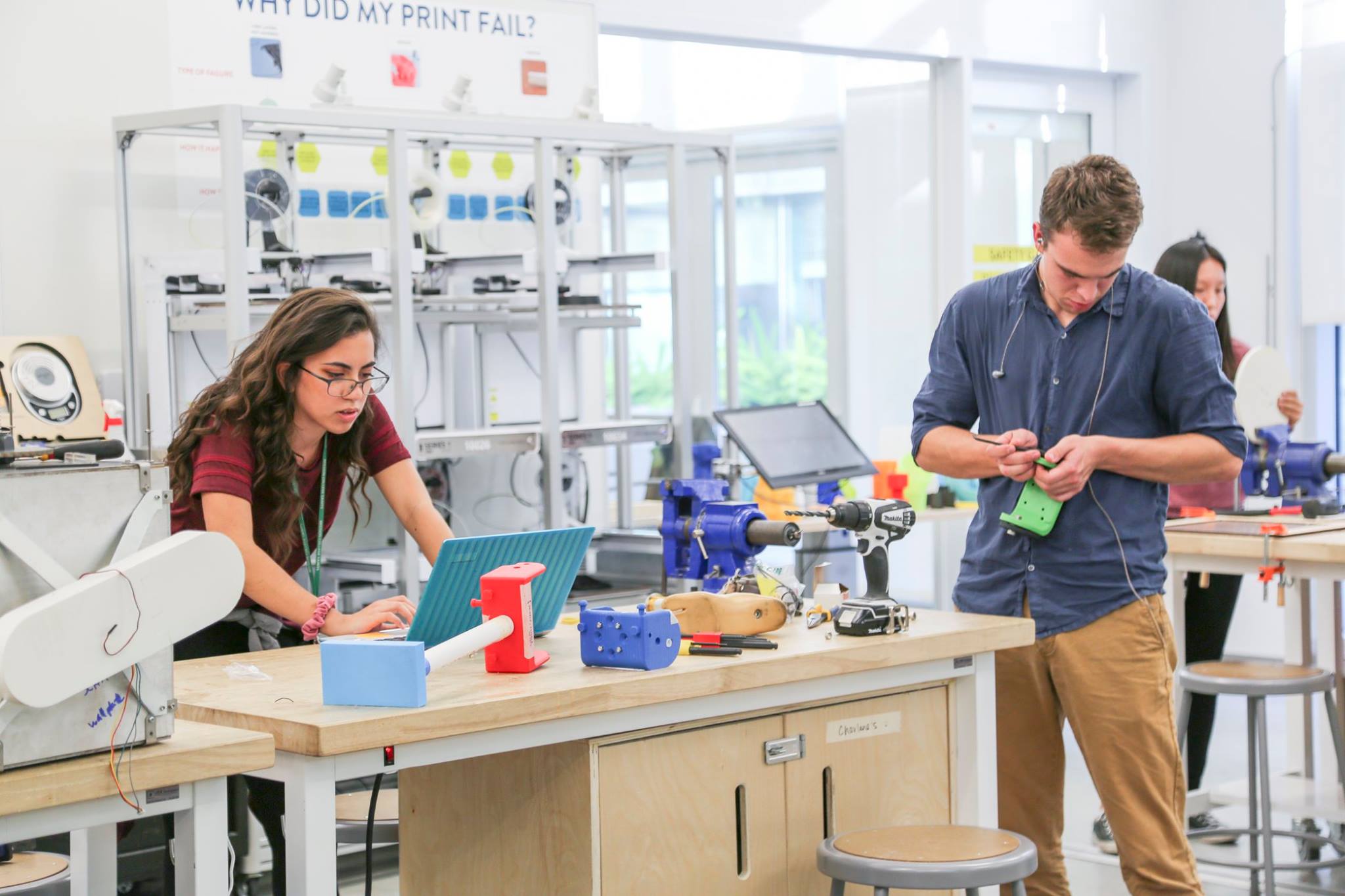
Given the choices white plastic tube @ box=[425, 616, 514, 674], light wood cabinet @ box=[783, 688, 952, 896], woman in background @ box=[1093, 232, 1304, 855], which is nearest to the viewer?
white plastic tube @ box=[425, 616, 514, 674]

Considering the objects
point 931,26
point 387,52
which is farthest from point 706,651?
point 931,26

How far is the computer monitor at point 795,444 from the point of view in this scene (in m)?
4.25

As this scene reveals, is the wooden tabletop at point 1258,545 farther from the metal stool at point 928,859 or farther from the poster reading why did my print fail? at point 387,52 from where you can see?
the poster reading why did my print fail? at point 387,52

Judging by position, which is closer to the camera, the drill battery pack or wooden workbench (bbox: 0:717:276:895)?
wooden workbench (bbox: 0:717:276:895)

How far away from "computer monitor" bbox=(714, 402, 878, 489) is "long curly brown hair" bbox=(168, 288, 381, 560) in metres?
1.73

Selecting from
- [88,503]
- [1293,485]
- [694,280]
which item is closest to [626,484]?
[694,280]

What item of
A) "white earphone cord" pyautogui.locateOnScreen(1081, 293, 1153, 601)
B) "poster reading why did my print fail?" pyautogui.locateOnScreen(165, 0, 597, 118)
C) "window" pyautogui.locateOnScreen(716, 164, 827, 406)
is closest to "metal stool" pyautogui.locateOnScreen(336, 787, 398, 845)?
"white earphone cord" pyautogui.locateOnScreen(1081, 293, 1153, 601)

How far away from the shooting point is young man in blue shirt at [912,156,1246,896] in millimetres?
2488

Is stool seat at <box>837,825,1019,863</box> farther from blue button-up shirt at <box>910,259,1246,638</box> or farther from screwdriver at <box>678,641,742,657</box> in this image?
blue button-up shirt at <box>910,259,1246,638</box>

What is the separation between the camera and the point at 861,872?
2.04m

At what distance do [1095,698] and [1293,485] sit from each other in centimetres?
197

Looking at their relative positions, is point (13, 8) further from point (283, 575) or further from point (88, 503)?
point (88, 503)

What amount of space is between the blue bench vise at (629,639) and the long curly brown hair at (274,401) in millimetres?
765

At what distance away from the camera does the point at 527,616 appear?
6.88 ft
